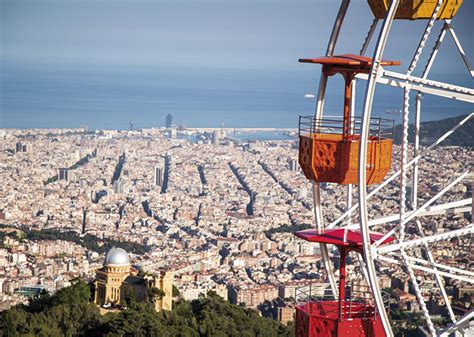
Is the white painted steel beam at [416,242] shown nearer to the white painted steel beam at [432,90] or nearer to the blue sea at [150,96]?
the white painted steel beam at [432,90]

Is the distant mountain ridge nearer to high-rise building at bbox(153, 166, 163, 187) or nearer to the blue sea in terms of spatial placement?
the blue sea

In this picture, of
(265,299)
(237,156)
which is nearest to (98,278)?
(265,299)

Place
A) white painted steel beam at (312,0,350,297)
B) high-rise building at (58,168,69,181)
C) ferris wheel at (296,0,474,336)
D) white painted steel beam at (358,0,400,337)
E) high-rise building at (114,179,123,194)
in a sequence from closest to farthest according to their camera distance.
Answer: white painted steel beam at (358,0,400,337) < ferris wheel at (296,0,474,336) < white painted steel beam at (312,0,350,297) < high-rise building at (114,179,123,194) < high-rise building at (58,168,69,181)

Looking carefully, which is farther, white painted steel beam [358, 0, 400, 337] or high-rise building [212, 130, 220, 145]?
high-rise building [212, 130, 220, 145]

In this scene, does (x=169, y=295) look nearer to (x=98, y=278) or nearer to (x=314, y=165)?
(x=98, y=278)

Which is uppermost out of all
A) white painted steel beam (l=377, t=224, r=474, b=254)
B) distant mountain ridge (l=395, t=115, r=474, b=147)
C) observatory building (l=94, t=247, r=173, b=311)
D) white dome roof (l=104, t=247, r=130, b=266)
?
distant mountain ridge (l=395, t=115, r=474, b=147)

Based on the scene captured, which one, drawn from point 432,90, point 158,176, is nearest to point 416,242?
point 432,90

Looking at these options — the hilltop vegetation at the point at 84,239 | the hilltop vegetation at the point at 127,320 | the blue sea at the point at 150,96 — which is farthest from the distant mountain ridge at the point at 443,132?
the blue sea at the point at 150,96

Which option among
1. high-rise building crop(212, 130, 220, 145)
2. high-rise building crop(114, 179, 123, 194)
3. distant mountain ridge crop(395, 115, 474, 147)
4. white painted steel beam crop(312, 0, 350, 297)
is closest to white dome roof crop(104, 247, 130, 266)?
distant mountain ridge crop(395, 115, 474, 147)
